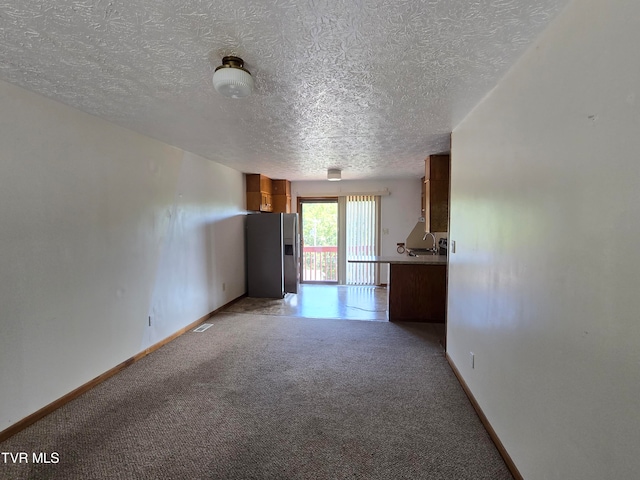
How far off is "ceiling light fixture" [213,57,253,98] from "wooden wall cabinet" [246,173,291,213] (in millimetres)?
3849

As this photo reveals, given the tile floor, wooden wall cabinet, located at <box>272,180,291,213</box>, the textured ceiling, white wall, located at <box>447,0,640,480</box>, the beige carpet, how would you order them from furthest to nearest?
wooden wall cabinet, located at <box>272,180,291,213</box>, the tile floor, the beige carpet, the textured ceiling, white wall, located at <box>447,0,640,480</box>

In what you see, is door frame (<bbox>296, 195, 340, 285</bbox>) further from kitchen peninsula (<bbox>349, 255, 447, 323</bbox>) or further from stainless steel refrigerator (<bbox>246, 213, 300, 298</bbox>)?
kitchen peninsula (<bbox>349, 255, 447, 323</bbox>)

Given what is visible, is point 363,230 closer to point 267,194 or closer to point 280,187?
point 280,187

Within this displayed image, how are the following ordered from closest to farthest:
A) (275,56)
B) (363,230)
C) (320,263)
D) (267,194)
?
(275,56) < (267,194) < (363,230) < (320,263)

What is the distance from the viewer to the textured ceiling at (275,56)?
1.17m

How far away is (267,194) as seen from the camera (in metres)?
5.73

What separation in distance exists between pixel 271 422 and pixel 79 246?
1939 millimetres

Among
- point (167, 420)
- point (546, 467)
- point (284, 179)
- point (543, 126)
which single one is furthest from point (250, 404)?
point (284, 179)

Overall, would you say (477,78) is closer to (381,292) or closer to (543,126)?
(543,126)

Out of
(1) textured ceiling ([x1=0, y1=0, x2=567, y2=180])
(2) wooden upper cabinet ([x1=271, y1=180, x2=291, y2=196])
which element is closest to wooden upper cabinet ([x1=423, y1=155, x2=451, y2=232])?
(1) textured ceiling ([x1=0, y1=0, x2=567, y2=180])

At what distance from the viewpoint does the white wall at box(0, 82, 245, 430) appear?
1.86 m

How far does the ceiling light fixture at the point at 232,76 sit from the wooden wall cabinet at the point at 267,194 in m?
3.85

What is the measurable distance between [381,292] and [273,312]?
2352 mm

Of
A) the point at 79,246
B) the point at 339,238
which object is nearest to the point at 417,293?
the point at 339,238
